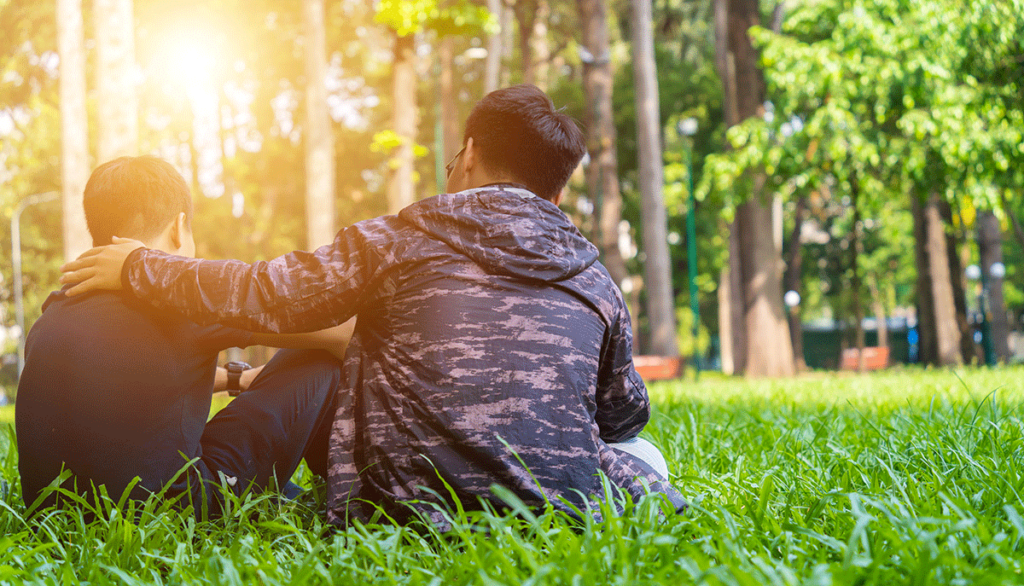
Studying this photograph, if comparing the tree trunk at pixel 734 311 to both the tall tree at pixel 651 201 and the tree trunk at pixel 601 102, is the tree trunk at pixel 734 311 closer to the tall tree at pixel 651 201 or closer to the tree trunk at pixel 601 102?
the tall tree at pixel 651 201

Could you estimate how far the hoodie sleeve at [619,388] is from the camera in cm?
276

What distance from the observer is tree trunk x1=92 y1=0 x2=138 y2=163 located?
952cm

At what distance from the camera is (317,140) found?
13719 mm

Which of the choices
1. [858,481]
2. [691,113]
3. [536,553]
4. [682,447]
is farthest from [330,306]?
[691,113]

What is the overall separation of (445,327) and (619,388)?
2.31 ft

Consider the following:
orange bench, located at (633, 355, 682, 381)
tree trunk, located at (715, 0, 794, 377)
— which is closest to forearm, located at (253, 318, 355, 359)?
orange bench, located at (633, 355, 682, 381)

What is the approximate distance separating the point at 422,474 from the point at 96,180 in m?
1.46

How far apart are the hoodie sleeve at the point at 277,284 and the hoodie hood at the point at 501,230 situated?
150 mm

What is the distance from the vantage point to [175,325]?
2.67 m

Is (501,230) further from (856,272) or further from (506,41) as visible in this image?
(506,41)

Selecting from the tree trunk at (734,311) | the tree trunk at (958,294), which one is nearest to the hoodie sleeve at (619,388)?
the tree trunk at (734,311)

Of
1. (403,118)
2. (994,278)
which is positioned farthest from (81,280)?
(994,278)

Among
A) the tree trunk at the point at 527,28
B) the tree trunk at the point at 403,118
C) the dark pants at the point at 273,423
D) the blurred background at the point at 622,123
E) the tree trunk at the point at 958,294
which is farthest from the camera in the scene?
the tree trunk at the point at 527,28

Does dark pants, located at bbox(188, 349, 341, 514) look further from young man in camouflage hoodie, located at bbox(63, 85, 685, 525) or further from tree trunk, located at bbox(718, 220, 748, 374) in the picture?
tree trunk, located at bbox(718, 220, 748, 374)
